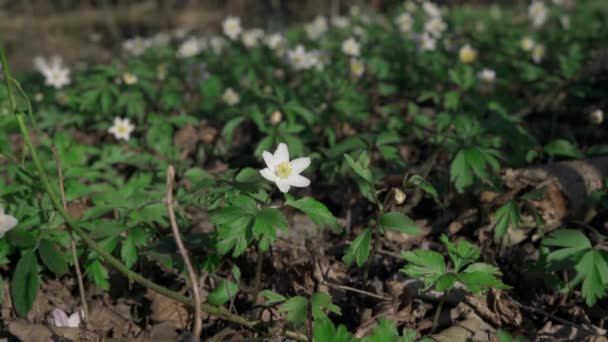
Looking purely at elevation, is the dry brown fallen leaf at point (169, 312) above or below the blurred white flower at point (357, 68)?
below

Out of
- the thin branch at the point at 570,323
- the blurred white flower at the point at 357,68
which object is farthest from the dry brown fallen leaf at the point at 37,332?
the blurred white flower at the point at 357,68

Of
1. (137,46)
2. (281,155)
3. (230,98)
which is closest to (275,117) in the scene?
(230,98)

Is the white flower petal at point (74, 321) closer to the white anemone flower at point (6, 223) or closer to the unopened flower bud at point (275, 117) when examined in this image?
the white anemone flower at point (6, 223)

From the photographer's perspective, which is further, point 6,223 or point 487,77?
point 487,77

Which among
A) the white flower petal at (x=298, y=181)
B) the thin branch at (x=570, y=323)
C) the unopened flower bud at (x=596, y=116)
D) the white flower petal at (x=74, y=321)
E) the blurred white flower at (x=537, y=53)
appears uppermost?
the white flower petal at (x=298, y=181)

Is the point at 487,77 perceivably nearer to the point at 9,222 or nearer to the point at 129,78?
the point at 129,78

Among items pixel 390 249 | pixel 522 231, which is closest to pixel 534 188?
pixel 522 231

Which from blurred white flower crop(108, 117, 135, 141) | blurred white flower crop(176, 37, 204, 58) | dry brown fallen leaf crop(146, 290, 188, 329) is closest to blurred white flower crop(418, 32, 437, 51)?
blurred white flower crop(176, 37, 204, 58)
